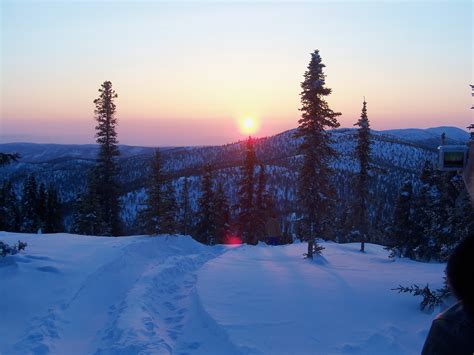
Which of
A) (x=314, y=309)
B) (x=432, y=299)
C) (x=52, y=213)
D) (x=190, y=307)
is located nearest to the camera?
(x=432, y=299)

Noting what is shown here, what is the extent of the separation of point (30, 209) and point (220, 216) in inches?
911

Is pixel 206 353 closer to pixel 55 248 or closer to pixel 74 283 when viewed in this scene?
pixel 74 283

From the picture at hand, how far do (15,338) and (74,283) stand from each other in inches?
156

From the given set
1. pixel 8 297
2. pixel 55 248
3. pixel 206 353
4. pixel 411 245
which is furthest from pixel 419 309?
pixel 411 245

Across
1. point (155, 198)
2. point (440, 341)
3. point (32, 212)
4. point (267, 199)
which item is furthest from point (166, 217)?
point (32, 212)

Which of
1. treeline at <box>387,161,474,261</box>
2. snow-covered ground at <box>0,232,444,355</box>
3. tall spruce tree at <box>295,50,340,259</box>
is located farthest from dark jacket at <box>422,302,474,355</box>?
treeline at <box>387,161,474,261</box>

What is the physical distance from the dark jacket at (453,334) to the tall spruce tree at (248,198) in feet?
111

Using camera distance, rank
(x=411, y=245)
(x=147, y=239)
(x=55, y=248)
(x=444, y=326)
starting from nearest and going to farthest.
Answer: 1. (x=444, y=326)
2. (x=55, y=248)
3. (x=147, y=239)
4. (x=411, y=245)

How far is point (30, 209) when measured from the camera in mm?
43750

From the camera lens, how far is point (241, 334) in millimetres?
9820

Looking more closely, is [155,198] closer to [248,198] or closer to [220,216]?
[248,198]

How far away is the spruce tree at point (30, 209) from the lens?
42.4m

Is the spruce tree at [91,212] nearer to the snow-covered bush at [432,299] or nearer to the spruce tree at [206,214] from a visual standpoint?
the spruce tree at [206,214]

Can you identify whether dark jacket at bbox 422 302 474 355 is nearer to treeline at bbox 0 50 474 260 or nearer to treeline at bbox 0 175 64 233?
treeline at bbox 0 50 474 260
